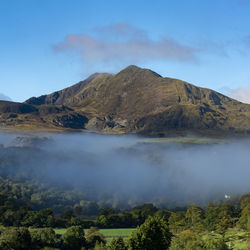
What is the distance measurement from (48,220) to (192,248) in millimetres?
87773

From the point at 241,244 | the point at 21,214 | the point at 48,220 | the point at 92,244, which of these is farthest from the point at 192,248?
the point at 21,214

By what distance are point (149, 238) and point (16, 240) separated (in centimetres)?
4714

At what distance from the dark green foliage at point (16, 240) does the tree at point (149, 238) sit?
138ft

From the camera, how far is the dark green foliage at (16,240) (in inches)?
4122

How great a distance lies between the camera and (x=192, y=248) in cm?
9744

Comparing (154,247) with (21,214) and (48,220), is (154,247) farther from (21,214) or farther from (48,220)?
(21,214)

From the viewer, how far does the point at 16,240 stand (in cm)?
10794

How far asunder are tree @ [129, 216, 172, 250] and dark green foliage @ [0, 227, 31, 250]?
4217 centimetres

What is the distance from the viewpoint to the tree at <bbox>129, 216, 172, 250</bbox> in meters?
78.5

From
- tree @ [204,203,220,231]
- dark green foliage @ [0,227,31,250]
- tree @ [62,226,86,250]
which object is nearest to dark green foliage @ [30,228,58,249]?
tree @ [62,226,86,250]

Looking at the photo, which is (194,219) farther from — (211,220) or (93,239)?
(93,239)

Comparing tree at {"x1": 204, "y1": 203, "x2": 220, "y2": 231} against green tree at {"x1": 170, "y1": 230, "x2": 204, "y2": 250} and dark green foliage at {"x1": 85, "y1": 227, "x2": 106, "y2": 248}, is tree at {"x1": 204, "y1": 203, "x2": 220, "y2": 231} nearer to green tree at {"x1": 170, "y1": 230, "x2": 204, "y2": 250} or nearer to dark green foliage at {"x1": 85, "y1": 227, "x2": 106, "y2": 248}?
green tree at {"x1": 170, "y1": 230, "x2": 204, "y2": 250}

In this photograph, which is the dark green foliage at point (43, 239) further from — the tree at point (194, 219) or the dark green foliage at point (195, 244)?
the tree at point (194, 219)

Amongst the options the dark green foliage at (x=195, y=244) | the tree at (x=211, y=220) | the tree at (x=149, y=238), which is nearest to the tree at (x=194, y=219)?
the tree at (x=211, y=220)
